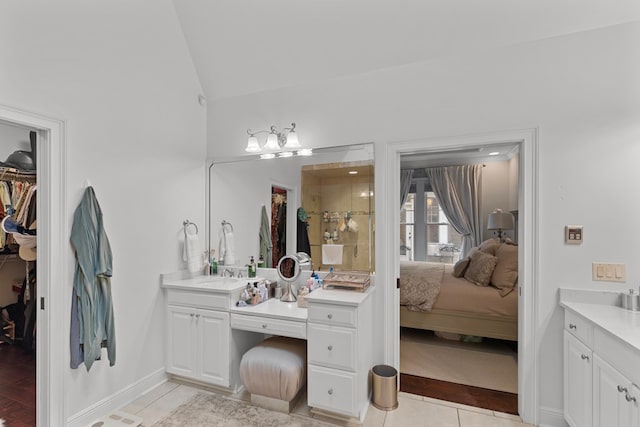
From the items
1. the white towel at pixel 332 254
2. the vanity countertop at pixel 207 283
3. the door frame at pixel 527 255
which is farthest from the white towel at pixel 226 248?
the door frame at pixel 527 255

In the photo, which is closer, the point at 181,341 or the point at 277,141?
the point at 181,341

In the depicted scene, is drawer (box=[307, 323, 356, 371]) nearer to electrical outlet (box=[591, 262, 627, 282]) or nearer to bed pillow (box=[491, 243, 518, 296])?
electrical outlet (box=[591, 262, 627, 282])

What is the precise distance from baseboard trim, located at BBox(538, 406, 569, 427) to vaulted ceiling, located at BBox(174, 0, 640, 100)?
257cm

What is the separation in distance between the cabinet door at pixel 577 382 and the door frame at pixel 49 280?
10.4 feet

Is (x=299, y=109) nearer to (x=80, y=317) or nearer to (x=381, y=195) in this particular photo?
(x=381, y=195)

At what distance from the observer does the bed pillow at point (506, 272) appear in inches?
130

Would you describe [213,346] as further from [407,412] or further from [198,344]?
[407,412]

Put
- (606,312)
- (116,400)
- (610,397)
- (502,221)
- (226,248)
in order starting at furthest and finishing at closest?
(502,221) → (226,248) → (116,400) → (606,312) → (610,397)

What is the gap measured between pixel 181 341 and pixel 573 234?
10.1ft

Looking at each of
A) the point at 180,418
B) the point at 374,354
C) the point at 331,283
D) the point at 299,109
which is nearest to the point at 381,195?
the point at 331,283

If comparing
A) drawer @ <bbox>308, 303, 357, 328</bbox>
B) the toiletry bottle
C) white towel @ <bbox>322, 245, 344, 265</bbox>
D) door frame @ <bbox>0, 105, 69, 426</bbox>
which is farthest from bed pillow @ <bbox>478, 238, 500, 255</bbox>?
door frame @ <bbox>0, 105, 69, 426</bbox>

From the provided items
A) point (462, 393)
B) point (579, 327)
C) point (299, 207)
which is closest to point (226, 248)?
point (299, 207)

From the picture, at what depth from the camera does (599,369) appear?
160 centimetres

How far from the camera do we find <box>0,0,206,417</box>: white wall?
1.85 meters
